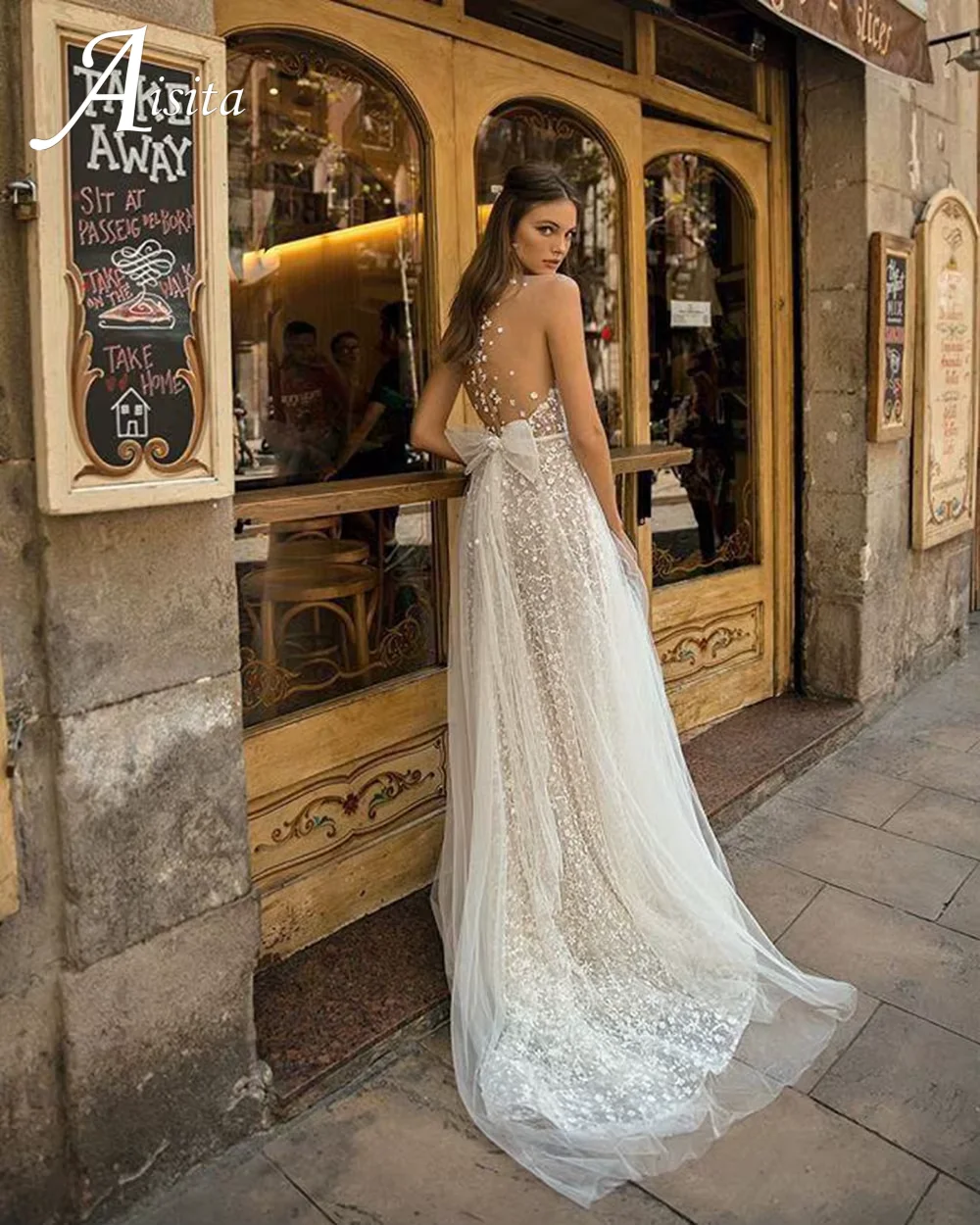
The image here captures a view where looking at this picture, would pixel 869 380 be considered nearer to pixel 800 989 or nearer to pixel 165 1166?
pixel 800 989

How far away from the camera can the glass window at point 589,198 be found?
3801 millimetres

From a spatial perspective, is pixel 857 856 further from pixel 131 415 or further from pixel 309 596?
pixel 131 415

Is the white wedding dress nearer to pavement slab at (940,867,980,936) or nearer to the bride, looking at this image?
the bride

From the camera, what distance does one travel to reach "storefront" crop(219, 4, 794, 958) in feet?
10.3

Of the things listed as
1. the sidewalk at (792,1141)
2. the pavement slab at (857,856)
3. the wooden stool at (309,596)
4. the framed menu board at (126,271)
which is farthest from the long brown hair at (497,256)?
the pavement slab at (857,856)

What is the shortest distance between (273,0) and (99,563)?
70.5 inches

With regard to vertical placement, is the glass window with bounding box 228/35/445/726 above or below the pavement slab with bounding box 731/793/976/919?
above

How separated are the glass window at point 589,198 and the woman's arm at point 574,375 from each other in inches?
39.5

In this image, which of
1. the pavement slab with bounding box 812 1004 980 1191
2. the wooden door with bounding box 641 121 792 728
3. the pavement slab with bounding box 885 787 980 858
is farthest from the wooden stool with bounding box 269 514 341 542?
the pavement slab with bounding box 885 787 980 858

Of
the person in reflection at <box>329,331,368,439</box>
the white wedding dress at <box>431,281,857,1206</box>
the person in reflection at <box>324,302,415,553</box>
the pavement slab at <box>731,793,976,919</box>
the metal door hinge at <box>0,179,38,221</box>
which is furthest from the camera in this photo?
the pavement slab at <box>731,793,976,919</box>

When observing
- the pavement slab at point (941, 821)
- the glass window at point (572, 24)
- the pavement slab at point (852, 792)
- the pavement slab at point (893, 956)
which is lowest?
the pavement slab at point (893, 956)

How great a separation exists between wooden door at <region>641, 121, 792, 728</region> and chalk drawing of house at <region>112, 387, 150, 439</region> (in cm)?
270

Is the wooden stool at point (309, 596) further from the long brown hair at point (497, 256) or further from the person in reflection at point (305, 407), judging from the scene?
the long brown hair at point (497, 256)

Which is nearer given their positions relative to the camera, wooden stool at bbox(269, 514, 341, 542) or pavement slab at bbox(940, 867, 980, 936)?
wooden stool at bbox(269, 514, 341, 542)
